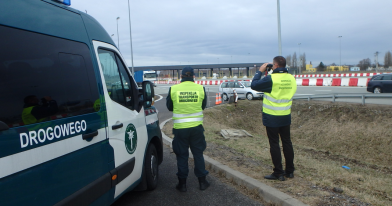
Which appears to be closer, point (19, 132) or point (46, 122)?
point (19, 132)

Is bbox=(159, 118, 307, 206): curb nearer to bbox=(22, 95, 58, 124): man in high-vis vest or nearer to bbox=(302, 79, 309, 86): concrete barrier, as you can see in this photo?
bbox=(22, 95, 58, 124): man in high-vis vest

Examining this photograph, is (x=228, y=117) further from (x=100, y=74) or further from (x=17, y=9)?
(x=17, y=9)

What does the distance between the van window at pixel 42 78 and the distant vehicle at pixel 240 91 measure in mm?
18897

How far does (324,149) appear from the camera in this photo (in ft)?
37.2

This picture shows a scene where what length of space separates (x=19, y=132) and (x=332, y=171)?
16.7 feet

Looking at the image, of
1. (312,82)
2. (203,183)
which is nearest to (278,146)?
(203,183)

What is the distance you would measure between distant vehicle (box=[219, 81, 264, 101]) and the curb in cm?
1594

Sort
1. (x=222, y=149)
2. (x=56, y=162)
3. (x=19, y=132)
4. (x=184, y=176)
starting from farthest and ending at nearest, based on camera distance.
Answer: (x=222, y=149) < (x=184, y=176) < (x=56, y=162) < (x=19, y=132)

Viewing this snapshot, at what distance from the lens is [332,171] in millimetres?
5500

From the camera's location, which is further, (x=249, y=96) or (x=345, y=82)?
(x=345, y=82)

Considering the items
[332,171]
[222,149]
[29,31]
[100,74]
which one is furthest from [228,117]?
[29,31]

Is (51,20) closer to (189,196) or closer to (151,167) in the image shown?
(151,167)

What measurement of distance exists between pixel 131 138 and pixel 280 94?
2.38m

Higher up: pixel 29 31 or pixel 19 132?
pixel 29 31
